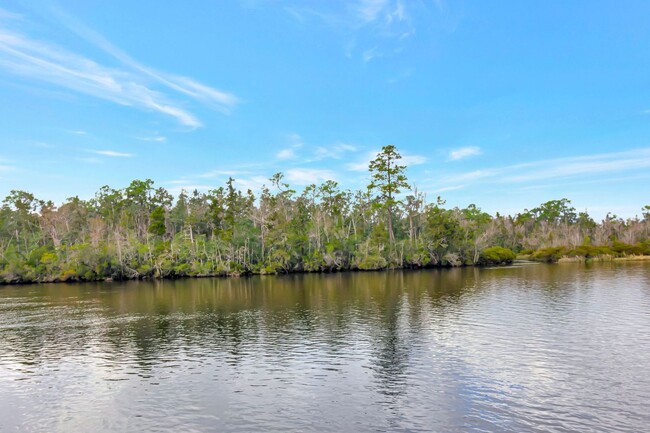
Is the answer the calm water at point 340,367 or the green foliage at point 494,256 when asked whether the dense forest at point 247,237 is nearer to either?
the green foliage at point 494,256

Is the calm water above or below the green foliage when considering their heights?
below

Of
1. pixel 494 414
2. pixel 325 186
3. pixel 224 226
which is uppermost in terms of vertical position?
pixel 325 186

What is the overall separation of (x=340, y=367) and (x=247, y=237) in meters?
79.8

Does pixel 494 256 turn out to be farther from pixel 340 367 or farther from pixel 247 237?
pixel 340 367

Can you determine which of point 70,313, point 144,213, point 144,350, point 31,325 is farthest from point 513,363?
point 144,213

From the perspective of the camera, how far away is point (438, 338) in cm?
2992

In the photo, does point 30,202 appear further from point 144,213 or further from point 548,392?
point 548,392

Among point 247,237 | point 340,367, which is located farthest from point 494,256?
point 340,367

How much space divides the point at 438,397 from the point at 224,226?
10262cm

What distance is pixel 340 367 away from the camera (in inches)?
952

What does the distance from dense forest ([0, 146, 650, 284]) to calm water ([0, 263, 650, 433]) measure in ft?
173

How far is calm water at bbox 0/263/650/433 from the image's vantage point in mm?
17625

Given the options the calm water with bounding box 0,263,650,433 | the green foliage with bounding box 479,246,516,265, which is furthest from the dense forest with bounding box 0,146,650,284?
the calm water with bounding box 0,263,650,433

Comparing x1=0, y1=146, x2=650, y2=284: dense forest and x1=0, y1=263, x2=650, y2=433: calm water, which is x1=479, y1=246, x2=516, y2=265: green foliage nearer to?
x1=0, y1=146, x2=650, y2=284: dense forest
